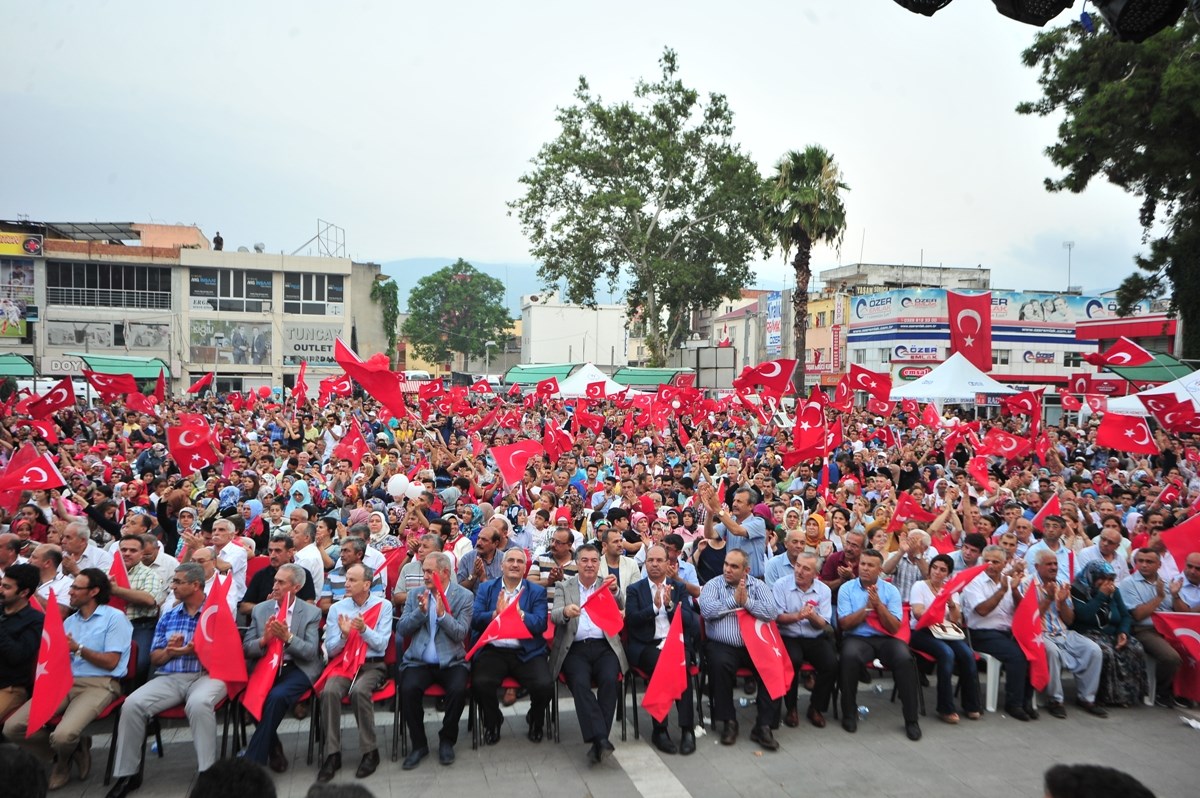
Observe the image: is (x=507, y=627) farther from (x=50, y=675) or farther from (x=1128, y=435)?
(x=1128, y=435)

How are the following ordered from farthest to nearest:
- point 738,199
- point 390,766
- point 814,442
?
point 738,199, point 814,442, point 390,766

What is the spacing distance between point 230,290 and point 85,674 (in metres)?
47.6

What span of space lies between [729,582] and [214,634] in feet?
12.2

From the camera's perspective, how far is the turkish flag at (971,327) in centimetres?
2241

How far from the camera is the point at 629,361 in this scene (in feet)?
313

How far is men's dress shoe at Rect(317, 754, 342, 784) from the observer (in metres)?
6.01

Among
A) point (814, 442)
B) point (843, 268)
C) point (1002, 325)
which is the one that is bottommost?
point (814, 442)

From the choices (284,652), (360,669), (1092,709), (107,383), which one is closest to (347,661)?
(360,669)

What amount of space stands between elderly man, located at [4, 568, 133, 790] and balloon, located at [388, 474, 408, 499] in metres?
6.05

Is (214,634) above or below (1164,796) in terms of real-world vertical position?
A: above

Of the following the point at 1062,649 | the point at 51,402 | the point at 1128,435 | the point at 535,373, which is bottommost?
the point at 1062,649

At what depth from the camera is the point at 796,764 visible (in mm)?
6336

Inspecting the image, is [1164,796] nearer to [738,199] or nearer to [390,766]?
[390,766]

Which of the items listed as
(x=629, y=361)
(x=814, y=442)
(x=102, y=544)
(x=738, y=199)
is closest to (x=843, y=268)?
(x=738, y=199)
